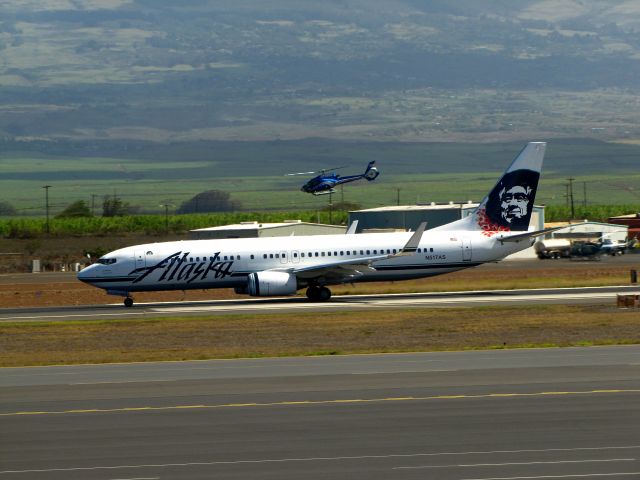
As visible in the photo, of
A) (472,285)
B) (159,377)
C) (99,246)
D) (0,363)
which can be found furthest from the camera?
(99,246)

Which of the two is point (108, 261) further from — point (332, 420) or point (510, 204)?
point (332, 420)

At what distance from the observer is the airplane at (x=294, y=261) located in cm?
5944

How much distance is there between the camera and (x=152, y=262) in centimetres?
5953

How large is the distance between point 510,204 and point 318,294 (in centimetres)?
1105

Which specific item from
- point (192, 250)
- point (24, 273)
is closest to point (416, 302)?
point (192, 250)

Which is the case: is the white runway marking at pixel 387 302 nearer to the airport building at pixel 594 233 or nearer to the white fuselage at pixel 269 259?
the white fuselage at pixel 269 259

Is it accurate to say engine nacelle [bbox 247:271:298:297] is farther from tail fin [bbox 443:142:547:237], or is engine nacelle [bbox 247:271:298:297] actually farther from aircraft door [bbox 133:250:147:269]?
tail fin [bbox 443:142:547:237]

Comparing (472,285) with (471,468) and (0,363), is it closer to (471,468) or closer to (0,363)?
(0,363)

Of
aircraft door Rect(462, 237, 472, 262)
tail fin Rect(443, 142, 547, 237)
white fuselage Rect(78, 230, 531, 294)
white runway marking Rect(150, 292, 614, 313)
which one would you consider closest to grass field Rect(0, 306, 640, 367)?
white runway marking Rect(150, 292, 614, 313)

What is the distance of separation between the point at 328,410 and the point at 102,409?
4799 mm

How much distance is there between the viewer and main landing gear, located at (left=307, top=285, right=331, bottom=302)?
59781 millimetres

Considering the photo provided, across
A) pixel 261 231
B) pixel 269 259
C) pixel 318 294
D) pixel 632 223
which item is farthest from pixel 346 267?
pixel 632 223

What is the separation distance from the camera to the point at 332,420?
78.4 ft

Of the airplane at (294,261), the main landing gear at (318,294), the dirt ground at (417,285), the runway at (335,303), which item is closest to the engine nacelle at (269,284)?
the airplane at (294,261)
